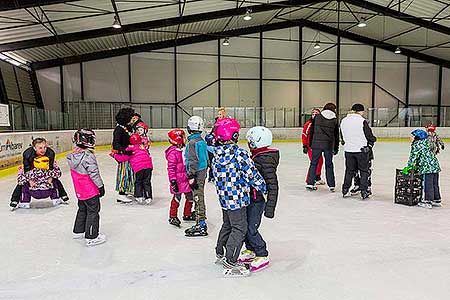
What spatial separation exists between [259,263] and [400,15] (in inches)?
770

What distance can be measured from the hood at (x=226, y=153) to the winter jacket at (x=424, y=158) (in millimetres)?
3257

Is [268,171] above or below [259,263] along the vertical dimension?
above

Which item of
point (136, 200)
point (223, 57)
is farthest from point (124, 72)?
point (136, 200)

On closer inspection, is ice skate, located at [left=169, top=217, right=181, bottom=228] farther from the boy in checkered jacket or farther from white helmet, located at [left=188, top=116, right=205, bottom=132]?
the boy in checkered jacket

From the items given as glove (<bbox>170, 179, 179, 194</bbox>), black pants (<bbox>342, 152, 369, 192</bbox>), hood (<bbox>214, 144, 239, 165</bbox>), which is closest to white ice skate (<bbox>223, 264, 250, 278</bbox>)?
hood (<bbox>214, 144, 239, 165</bbox>)

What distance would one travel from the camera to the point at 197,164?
11.5ft

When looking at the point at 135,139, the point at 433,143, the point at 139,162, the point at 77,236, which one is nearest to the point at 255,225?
the point at 77,236

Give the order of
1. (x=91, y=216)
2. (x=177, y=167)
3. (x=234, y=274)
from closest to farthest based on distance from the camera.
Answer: (x=234, y=274)
(x=91, y=216)
(x=177, y=167)

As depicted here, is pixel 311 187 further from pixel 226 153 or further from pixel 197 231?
pixel 226 153

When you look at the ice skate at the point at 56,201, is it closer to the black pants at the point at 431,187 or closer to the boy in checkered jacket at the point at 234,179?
the boy in checkered jacket at the point at 234,179

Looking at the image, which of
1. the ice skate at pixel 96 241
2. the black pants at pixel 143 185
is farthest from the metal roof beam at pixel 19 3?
the ice skate at pixel 96 241

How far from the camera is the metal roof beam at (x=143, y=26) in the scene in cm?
1547

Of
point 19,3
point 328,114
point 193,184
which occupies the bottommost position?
point 193,184

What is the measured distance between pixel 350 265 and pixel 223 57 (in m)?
20.3
